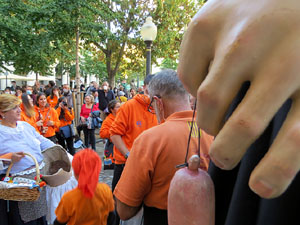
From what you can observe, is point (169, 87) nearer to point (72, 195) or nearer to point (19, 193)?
point (72, 195)

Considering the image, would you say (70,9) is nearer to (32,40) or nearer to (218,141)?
(32,40)

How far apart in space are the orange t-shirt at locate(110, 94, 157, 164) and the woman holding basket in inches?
40.9

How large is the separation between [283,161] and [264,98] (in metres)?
0.09

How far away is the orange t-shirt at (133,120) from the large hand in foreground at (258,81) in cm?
247

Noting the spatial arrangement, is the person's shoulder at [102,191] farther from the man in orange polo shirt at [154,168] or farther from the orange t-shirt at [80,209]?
the man in orange polo shirt at [154,168]

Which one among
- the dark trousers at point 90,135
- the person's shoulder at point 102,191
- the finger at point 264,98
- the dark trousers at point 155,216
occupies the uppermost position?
the finger at point 264,98

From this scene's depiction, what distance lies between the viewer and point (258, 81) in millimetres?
357

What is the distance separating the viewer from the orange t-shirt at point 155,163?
1.45m

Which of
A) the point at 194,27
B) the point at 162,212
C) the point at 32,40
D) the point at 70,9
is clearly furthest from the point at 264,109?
the point at 32,40

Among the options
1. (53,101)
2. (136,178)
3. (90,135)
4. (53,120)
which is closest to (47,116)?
(53,120)

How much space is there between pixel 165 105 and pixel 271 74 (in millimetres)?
1438

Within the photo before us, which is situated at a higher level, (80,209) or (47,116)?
(47,116)

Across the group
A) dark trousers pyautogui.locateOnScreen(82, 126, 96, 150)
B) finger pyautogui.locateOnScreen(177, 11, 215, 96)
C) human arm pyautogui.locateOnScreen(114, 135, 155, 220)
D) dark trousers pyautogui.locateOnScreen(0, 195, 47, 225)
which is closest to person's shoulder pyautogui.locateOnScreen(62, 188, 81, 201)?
human arm pyautogui.locateOnScreen(114, 135, 155, 220)

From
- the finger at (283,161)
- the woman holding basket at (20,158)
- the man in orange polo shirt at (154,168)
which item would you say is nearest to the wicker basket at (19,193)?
the woman holding basket at (20,158)
